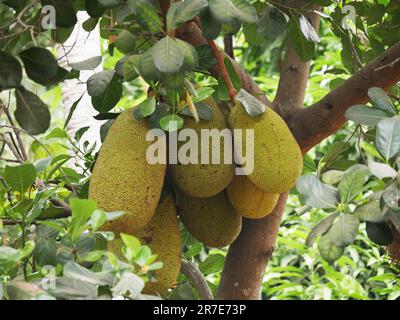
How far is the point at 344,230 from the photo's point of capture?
2.94ft

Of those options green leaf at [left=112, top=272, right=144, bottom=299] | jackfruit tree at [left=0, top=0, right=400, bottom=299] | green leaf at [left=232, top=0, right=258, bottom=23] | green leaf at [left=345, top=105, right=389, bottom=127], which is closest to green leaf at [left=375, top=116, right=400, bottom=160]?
jackfruit tree at [left=0, top=0, right=400, bottom=299]

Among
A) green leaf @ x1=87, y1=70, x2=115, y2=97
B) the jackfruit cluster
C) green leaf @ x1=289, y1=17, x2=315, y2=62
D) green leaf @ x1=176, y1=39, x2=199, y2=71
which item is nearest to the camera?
green leaf @ x1=176, y1=39, x2=199, y2=71

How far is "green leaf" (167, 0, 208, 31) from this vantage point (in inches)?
38.8

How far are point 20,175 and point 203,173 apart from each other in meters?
0.27

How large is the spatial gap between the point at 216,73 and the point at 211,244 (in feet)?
0.94

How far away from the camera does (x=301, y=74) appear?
1543mm

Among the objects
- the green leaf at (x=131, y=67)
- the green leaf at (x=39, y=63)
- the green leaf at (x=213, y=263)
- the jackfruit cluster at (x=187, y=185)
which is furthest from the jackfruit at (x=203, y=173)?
the green leaf at (x=213, y=263)

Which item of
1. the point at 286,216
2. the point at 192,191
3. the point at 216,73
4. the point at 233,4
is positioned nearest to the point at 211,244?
the point at 192,191

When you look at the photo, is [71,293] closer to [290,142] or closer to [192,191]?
[192,191]

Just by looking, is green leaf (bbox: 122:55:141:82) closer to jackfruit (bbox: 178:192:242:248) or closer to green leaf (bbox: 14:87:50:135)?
green leaf (bbox: 14:87:50:135)

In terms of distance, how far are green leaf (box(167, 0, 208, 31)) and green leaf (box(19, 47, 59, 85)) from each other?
16cm

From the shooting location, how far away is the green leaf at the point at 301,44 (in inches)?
55.6

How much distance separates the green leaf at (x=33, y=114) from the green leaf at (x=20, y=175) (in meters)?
0.05

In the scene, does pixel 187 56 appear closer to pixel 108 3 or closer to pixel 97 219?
pixel 108 3
